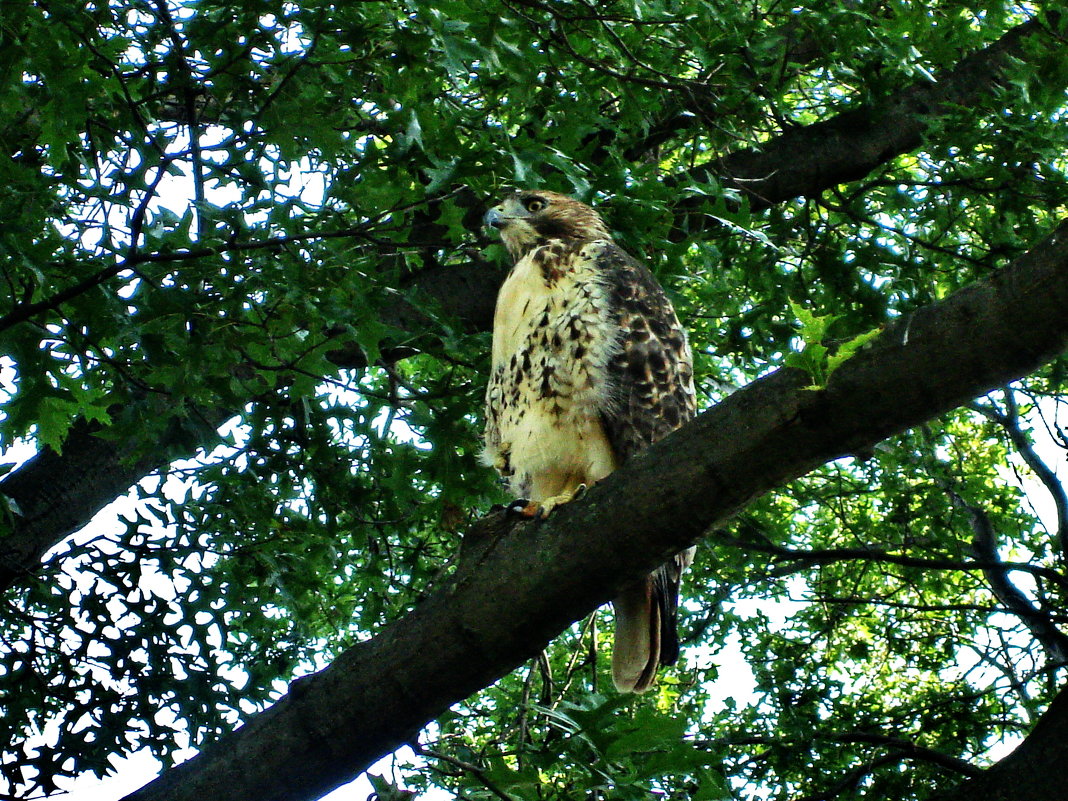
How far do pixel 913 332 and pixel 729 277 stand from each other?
3993 millimetres

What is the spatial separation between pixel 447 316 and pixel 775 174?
7.07 feet

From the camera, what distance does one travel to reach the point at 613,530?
2.86m

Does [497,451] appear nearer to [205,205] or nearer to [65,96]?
[205,205]

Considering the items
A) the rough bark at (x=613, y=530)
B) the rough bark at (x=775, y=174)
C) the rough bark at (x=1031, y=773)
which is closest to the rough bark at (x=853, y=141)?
the rough bark at (x=775, y=174)

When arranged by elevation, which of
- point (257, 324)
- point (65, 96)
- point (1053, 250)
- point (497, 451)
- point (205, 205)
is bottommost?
point (1053, 250)

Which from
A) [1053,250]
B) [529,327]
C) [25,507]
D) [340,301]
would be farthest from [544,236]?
[1053,250]

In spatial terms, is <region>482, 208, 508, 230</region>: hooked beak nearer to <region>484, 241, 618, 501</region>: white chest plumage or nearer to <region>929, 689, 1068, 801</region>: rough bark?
<region>484, 241, 618, 501</region>: white chest plumage

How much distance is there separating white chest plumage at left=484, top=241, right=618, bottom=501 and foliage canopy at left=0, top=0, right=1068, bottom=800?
0.91 ft

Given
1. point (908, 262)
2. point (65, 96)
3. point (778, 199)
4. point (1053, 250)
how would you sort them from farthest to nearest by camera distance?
point (778, 199), point (908, 262), point (65, 96), point (1053, 250)

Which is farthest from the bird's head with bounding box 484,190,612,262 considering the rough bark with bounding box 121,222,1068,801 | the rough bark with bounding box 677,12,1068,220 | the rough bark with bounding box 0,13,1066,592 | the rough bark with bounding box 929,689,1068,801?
the rough bark with bounding box 929,689,1068,801

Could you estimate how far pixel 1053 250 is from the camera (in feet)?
7.99

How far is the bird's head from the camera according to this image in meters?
5.13

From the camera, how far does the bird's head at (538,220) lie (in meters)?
5.13

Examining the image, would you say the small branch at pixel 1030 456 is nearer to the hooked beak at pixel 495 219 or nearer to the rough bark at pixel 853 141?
the rough bark at pixel 853 141
